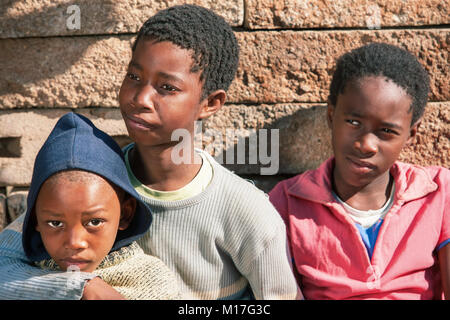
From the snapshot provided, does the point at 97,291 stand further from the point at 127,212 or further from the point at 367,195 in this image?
the point at 367,195

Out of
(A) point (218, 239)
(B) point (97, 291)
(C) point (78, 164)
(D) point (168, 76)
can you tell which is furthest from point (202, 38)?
(B) point (97, 291)

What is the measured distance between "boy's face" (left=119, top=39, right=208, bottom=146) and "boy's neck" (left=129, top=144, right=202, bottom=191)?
0.27 feet

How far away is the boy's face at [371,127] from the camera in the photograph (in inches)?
98.7

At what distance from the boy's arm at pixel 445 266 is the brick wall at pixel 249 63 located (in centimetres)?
67

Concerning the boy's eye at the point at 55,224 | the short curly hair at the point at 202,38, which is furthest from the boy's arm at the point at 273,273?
the boy's eye at the point at 55,224

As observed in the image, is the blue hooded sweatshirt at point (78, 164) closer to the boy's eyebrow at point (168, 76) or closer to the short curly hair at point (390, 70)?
the boy's eyebrow at point (168, 76)

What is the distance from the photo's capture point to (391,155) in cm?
255

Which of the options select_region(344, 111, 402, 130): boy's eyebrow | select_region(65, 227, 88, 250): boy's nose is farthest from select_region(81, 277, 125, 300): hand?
select_region(344, 111, 402, 130): boy's eyebrow

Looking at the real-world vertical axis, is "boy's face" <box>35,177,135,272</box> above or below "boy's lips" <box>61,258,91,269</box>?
above

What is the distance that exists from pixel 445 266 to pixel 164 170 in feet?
4.39

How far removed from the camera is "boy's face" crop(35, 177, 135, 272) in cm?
204

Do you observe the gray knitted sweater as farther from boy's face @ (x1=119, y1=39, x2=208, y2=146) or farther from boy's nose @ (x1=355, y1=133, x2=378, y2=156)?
boy's nose @ (x1=355, y1=133, x2=378, y2=156)

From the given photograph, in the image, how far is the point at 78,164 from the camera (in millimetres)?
2061

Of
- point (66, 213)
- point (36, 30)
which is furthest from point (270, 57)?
point (66, 213)
